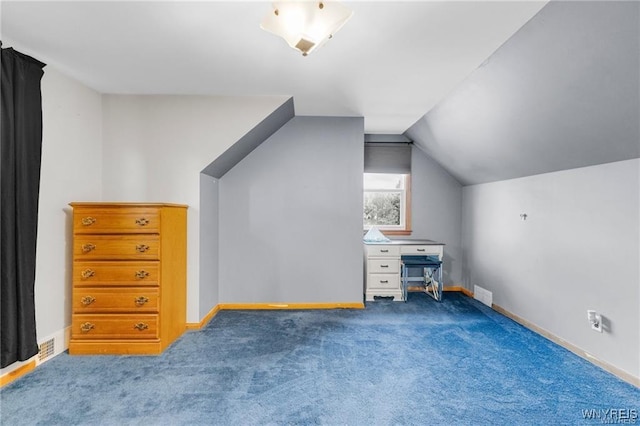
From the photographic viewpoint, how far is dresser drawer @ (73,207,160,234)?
2.58 m

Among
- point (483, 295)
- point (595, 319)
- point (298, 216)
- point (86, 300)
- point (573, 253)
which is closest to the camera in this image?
point (595, 319)

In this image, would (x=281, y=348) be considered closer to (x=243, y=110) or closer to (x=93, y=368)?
(x=93, y=368)

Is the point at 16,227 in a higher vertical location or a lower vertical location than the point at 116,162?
lower

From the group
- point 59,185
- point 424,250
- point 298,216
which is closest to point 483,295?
point 424,250

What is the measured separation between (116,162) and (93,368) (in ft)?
6.14

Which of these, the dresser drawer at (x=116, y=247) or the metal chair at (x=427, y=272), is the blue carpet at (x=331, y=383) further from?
the metal chair at (x=427, y=272)

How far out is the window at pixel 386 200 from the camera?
4746mm

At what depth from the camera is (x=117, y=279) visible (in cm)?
260

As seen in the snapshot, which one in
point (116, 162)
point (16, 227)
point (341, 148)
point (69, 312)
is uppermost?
point (341, 148)

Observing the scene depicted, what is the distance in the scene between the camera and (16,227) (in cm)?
215

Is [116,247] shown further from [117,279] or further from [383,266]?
[383,266]

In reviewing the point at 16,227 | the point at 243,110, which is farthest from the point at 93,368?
the point at 243,110

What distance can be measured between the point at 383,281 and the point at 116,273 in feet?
9.59

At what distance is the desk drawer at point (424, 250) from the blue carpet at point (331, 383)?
4.09ft
